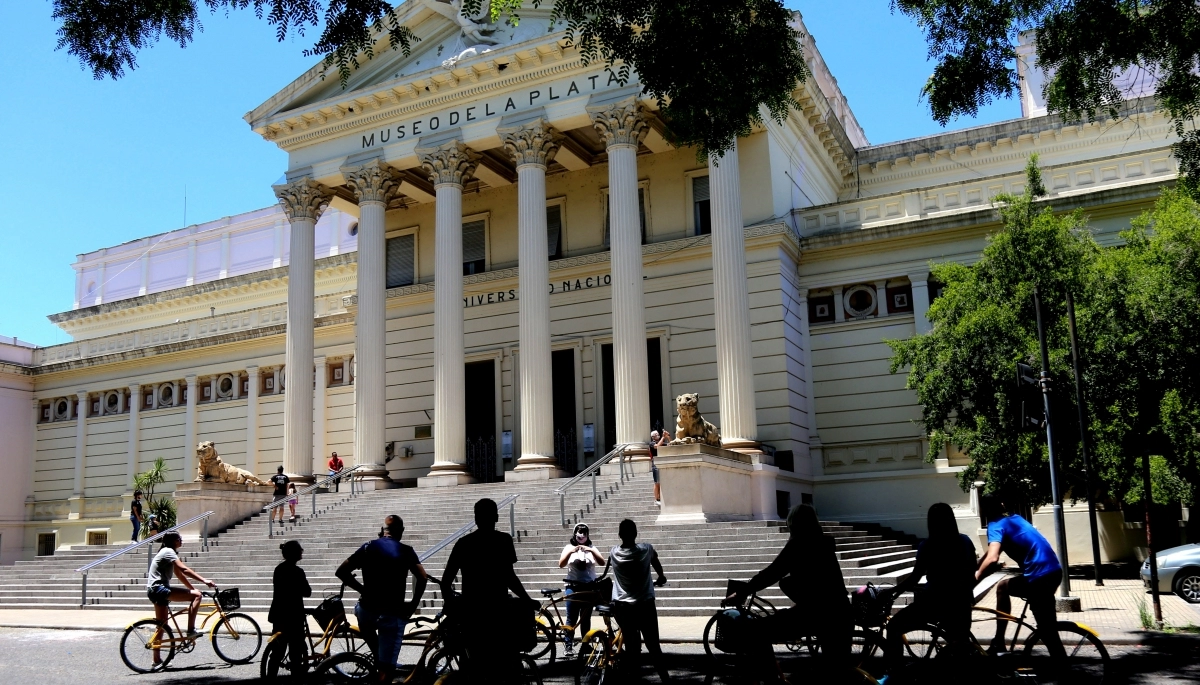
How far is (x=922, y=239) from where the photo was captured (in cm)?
2728

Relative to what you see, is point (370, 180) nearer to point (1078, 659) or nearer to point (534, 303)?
point (534, 303)

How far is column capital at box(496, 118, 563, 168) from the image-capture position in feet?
87.8

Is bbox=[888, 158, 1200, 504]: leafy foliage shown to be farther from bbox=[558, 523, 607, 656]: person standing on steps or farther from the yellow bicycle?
the yellow bicycle

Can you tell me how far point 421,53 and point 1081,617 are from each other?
73.7 feet

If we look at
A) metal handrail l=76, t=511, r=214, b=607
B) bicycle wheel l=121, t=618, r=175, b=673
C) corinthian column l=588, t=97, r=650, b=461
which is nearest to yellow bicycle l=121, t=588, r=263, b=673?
bicycle wheel l=121, t=618, r=175, b=673

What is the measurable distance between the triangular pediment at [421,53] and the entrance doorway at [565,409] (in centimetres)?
887

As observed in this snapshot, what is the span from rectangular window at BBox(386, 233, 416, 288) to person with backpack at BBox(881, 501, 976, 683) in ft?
87.8

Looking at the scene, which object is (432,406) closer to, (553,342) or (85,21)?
(553,342)

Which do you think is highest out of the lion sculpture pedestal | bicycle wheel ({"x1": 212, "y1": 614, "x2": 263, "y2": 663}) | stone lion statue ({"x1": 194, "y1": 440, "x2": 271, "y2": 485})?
stone lion statue ({"x1": 194, "y1": 440, "x2": 271, "y2": 485})

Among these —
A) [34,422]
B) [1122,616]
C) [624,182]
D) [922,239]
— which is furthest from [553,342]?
[34,422]

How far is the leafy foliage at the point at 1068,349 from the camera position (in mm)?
18516

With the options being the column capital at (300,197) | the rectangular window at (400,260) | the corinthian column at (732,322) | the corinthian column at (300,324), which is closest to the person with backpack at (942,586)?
the corinthian column at (732,322)

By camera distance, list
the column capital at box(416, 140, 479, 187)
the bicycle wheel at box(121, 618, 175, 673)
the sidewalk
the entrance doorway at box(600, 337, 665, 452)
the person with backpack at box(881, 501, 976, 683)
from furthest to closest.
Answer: the entrance doorway at box(600, 337, 665, 452)
the column capital at box(416, 140, 479, 187)
the sidewalk
the bicycle wheel at box(121, 618, 175, 673)
the person with backpack at box(881, 501, 976, 683)

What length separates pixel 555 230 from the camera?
31.2 meters
